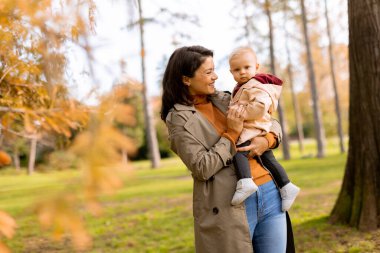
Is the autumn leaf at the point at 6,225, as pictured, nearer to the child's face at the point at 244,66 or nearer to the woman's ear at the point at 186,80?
the woman's ear at the point at 186,80

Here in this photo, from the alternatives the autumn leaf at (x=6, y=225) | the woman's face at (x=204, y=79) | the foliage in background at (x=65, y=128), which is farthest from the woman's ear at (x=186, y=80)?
the autumn leaf at (x=6, y=225)

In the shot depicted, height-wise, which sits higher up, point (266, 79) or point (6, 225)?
point (266, 79)

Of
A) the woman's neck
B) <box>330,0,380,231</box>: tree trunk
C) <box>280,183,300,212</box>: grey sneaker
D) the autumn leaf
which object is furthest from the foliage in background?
<box>330,0,380,231</box>: tree trunk

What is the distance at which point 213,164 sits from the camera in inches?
87.7

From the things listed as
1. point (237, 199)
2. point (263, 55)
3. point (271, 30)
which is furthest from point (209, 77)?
point (263, 55)

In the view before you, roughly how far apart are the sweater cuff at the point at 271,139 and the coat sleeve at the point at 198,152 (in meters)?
0.24

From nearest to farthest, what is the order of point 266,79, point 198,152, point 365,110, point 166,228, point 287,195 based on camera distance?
point 198,152 < point 287,195 < point 266,79 < point 365,110 < point 166,228

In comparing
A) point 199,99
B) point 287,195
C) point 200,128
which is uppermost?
point 199,99

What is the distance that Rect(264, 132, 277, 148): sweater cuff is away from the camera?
2449mm

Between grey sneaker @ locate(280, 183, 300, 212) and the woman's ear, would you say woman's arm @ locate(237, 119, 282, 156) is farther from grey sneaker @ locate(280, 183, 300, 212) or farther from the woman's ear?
the woman's ear

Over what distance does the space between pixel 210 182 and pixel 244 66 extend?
0.70 m

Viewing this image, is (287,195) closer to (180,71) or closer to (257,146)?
(257,146)

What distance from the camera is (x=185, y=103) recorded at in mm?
2434

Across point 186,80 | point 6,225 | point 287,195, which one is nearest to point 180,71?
point 186,80
